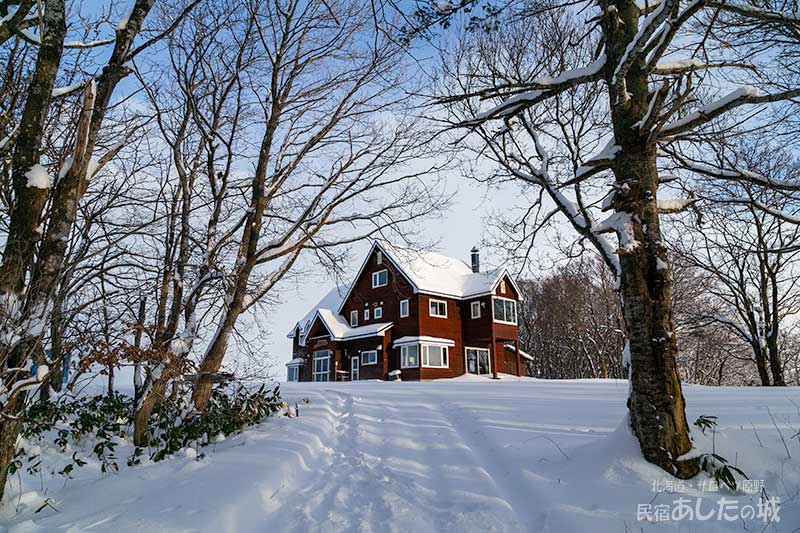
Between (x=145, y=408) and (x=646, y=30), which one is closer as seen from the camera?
(x=646, y=30)

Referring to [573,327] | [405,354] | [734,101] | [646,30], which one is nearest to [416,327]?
[405,354]

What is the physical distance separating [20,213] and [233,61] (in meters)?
6.36

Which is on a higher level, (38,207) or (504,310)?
(504,310)

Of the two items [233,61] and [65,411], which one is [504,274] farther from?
[65,411]

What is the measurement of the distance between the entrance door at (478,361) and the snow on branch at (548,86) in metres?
25.4

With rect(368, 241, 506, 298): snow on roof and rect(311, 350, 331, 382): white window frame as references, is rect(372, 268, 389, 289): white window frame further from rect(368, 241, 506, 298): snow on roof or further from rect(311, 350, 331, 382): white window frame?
rect(311, 350, 331, 382): white window frame

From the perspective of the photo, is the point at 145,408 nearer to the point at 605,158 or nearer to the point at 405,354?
the point at 605,158

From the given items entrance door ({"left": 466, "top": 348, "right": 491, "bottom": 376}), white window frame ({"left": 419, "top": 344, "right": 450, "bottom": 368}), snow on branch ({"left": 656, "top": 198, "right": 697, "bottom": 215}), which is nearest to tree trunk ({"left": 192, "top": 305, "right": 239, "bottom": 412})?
snow on branch ({"left": 656, "top": 198, "right": 697, "bottom": 215})

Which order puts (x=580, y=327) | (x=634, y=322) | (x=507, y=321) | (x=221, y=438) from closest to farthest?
(x=634, y=322) < (x=221, y=438) < (x=507, y=321) < (x=580, y=327)

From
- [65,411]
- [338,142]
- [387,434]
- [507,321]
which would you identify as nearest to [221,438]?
[387,434]

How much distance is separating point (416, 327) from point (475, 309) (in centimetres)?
442

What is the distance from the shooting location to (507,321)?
30.0 m

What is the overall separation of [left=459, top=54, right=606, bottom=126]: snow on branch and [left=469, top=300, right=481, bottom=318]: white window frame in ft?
80.6

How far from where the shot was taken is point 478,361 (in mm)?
30250
